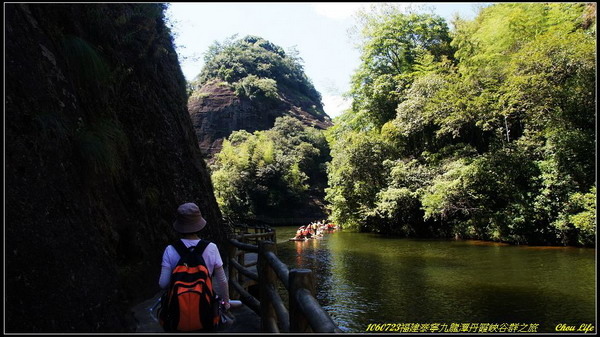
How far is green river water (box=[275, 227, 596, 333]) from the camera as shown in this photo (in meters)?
7.70

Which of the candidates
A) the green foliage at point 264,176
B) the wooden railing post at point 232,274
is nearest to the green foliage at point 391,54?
the green foliage at point 264,176

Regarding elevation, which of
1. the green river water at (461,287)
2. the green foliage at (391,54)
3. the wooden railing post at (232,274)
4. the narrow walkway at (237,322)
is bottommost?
the green river water at (461,287)

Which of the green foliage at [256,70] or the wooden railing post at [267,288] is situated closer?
the wooden railing post at [267,288]

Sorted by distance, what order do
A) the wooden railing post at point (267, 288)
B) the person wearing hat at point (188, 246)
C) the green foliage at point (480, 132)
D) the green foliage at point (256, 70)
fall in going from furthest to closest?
the green foliage at point (256, 70) → the green foliage at point (480, 132) → the wooden railing post at point (267, 288) → the person wearing hat at point (188, 246)

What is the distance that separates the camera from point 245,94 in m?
64.1

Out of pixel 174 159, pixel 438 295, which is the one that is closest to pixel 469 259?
pixel 438 295

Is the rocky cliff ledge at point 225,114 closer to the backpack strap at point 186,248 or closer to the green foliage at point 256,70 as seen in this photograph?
the green foliage at point 256,70

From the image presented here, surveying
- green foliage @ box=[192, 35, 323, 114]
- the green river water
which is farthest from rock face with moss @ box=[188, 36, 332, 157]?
the green river water

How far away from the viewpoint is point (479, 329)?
287 inches

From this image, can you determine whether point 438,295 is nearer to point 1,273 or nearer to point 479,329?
point 479,329

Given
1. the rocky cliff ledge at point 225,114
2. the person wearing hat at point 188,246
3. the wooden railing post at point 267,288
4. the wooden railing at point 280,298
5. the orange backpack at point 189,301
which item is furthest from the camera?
the rocky cliff ledge at point 225,114

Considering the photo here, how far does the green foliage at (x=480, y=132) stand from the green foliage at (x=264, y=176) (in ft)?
51.5

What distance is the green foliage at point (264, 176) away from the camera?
4371cm

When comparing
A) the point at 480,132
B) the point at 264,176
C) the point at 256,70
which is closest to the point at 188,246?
the point at 480,132
